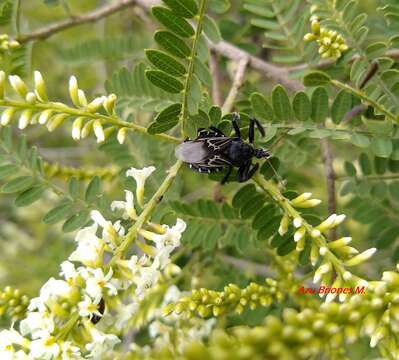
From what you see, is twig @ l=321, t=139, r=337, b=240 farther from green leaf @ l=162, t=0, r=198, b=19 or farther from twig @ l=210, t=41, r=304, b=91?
green leaf @ l=162, t=0, r=198, b=19

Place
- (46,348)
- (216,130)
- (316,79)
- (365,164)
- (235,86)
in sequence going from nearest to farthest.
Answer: (46,348) < (316,79) < (216,130) < (235,86) < (365,164)

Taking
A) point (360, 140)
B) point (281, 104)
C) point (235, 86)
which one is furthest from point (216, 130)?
point (360, 140)

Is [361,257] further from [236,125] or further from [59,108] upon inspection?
[59,108]

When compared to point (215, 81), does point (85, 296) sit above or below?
below

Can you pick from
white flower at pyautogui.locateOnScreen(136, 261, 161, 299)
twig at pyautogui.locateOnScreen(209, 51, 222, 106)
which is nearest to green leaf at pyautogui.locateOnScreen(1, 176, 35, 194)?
white flower at pyautogui.locateOnScreen(136, 261, 161, 299)

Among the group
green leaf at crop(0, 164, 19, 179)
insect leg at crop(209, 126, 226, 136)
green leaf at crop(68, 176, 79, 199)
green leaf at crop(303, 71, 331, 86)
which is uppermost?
green leaf at crop(303, 71, 331, 86)

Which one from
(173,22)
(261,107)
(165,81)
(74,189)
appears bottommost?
(74,189)

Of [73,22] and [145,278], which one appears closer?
[145,278]
